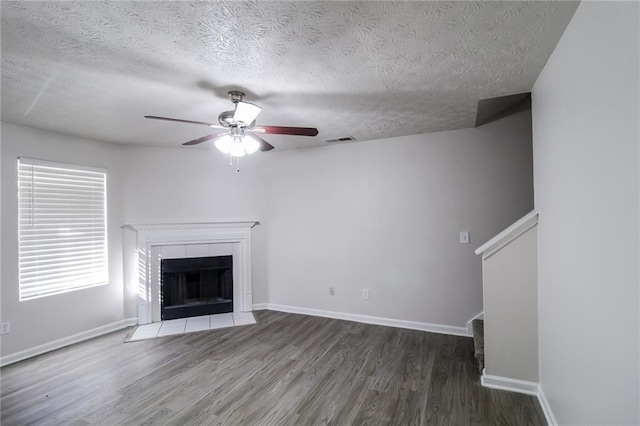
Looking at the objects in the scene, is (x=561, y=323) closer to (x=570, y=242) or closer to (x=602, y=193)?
(x=570, y=242)

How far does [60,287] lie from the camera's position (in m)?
3.14

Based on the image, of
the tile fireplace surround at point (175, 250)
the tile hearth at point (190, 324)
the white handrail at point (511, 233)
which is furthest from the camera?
the tile fireplace surround at point (175, 250)

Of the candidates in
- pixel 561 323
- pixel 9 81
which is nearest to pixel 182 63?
pixel 9 81

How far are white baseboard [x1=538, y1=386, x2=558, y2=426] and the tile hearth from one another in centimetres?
296

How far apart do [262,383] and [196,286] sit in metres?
2.08

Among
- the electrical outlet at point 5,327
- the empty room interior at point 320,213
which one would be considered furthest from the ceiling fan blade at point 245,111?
the electrical outlet at point 5,327

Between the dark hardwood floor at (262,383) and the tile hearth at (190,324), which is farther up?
the tile hearth at (190,324)

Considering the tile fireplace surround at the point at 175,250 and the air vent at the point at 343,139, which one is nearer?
the air vent at the point at 343,139

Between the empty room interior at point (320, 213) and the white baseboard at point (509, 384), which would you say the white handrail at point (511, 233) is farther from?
the white baseboard at point (509, 384)

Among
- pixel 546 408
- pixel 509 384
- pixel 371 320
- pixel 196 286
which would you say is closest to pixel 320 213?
pixel 371 320

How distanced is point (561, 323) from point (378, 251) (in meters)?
2.13

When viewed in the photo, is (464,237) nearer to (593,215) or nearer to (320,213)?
(320,213)

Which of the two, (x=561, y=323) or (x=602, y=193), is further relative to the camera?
(x=561, y=323)

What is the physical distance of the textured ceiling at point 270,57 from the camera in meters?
1.32
